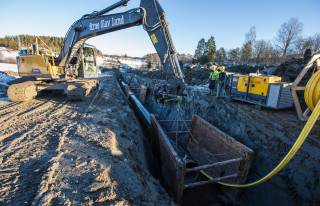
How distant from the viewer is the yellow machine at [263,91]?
18.6ft

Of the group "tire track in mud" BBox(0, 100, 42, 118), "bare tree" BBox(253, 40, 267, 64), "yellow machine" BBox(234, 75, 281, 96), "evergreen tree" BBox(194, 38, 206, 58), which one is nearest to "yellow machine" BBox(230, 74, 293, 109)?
"yellow machine" BBox(234, 75, 281, 96)

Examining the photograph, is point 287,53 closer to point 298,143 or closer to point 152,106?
point 152,106

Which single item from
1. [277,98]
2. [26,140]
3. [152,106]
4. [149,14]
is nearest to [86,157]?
[26,140]

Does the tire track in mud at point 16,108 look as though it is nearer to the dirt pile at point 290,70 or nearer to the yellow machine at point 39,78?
the yellow machine at point 39,78

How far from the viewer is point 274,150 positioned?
4.30 metres

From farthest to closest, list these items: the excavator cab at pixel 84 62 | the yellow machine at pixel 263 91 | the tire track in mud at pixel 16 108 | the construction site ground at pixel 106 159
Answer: the excavator cab at pixel 84 62, the tire track in mud at pixel 16 108, the yellow machine at pixel 263 91, the construction site ground at pixel 106 159

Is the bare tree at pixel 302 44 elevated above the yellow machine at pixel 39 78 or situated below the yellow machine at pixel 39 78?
above

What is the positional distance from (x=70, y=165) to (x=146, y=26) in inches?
220

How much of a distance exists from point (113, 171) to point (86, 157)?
71cm

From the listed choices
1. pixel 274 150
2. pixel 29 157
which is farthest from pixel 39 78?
pixel 274 150

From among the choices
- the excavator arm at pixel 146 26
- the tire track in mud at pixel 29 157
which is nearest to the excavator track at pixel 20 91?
the excavator arm at pixel 146 26

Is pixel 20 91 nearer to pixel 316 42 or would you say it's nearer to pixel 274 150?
pixel 274 150

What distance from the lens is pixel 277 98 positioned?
568cm

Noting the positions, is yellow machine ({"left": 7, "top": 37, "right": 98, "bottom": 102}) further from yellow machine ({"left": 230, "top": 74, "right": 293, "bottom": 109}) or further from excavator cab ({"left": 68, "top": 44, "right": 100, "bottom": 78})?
yellow machine ({"left": 230, "top": 74, "right": 293, "bottom": 109})
